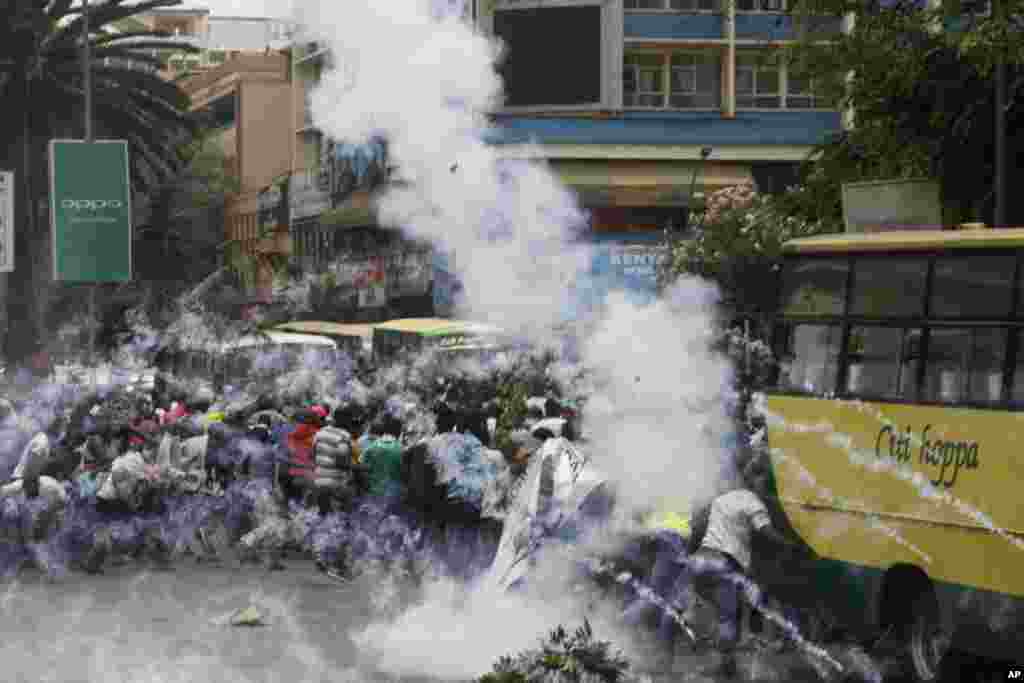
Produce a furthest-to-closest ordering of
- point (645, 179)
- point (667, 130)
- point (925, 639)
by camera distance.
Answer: point (667, 130)
point (645, 179)
point (925, 639)

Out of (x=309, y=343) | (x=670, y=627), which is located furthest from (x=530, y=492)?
(x=309, y=343)

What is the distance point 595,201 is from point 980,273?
33.0 meters

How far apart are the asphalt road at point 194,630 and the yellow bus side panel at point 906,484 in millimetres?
1024

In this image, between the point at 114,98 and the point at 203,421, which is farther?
the point at 114,98

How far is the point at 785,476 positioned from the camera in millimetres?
11633

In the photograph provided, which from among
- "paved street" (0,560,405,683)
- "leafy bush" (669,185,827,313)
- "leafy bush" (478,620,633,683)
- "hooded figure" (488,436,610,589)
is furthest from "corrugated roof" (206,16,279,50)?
"leafy bush" (478,620,633,683)

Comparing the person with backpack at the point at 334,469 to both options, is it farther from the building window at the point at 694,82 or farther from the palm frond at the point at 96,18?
the building window at the point at 694,82

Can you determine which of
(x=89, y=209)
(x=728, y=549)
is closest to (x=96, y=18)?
(x=89, y=209)

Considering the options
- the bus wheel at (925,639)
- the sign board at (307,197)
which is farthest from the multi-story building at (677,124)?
the bus wheel at (925,639)

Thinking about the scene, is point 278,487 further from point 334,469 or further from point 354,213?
point 354,213

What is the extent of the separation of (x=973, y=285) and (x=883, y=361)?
825mm

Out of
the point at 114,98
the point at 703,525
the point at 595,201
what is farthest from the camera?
the point at 595,201

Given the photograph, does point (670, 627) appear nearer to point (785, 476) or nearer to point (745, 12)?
point (785, 476)

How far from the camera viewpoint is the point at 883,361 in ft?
35.7
